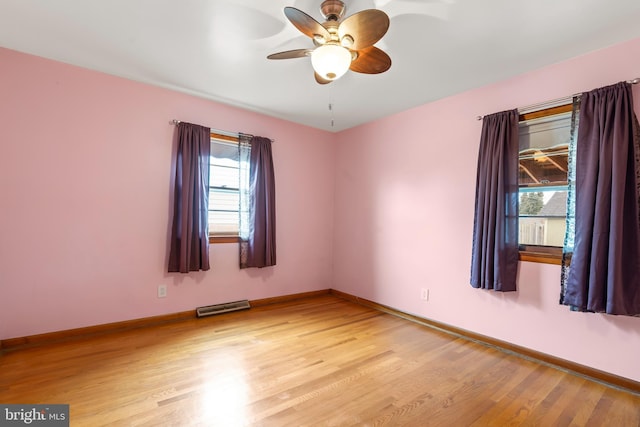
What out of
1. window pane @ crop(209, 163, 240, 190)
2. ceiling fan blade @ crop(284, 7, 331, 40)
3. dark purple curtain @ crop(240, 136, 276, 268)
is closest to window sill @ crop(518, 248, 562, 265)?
ceiling fan blade @ crop(284, 7, 331, 40)

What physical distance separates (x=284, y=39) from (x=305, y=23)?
2.34 feet

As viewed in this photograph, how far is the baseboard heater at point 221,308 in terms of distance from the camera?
11.2ft

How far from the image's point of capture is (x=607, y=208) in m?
2.10

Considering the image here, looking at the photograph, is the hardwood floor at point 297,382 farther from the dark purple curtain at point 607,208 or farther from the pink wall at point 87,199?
the dark purple curtain at point 607,208

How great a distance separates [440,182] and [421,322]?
157 centimetres

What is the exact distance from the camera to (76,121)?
109 inches

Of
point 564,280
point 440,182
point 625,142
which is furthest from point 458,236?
point 625,142

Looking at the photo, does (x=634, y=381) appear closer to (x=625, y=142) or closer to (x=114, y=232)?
(x=625, y=142)

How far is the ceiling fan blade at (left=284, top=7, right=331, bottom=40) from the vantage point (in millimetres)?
1533

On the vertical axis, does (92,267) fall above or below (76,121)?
below

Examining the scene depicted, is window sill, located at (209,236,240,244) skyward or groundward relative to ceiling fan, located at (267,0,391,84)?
groundward
